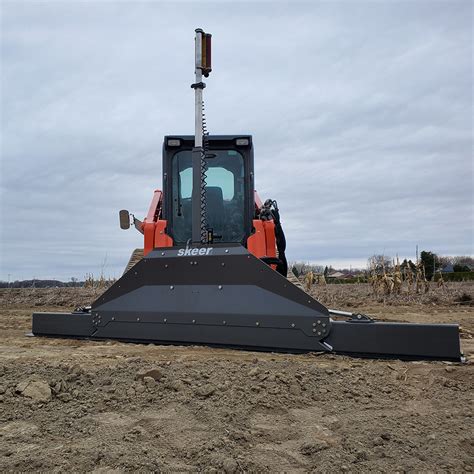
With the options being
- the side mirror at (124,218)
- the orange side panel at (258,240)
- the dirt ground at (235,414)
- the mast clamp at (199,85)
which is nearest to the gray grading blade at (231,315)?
the dirt ground at (235,414)

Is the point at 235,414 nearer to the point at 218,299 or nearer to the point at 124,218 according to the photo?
the point at 218,299

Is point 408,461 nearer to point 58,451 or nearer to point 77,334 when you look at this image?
point 58,451

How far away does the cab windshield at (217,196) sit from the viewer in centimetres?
680

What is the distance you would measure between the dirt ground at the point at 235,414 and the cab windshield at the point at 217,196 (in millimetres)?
2296

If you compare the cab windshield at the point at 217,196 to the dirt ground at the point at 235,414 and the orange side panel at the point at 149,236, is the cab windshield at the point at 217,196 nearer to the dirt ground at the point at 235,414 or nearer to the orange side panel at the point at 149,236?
the orange side panel at the point at 149,236

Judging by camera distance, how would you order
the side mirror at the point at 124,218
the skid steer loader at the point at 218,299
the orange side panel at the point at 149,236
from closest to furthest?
the skid steer loader at the point at 218,299 < the side mirror at the point at 124,218 < the orange side panel at the point at 149,236

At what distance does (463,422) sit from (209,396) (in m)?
1.58

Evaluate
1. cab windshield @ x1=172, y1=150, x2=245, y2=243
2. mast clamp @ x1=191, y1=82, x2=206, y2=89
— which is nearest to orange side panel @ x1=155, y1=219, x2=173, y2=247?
cab windshield @ x1=172, y1=150, x2=245, y2=243

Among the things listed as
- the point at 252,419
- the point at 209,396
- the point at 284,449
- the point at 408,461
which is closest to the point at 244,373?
the point at 209,396

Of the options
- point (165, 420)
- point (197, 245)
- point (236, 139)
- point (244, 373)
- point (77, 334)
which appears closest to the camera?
point (165, 420)

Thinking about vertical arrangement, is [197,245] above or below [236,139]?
below

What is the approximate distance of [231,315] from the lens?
16.1 feet

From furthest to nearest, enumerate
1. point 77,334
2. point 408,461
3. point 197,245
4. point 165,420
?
point 77,334
point 197,245
point 165,420
point 408,461

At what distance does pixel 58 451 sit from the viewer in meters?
2.66
